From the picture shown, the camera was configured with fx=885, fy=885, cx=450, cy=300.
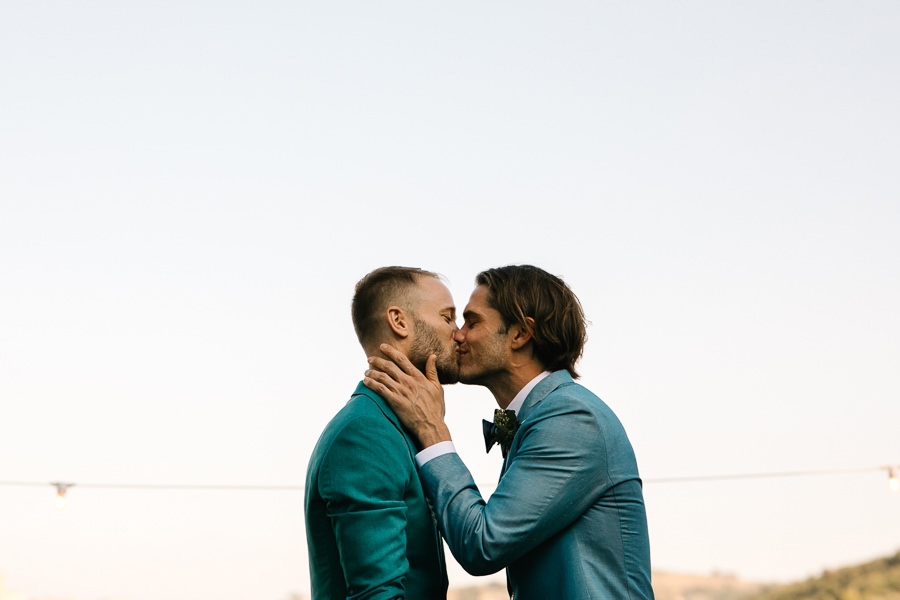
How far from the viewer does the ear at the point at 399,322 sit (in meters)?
2.66

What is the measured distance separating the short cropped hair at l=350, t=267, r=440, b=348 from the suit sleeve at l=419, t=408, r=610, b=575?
1.64 ft

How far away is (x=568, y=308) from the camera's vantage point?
2.94 meters

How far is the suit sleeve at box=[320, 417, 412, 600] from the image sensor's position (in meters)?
2.06

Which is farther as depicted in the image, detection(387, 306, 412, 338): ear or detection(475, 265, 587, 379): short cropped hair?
detection(475, 265, 587, 379): short cropped hair

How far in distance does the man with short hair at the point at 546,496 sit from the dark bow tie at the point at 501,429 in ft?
0.15

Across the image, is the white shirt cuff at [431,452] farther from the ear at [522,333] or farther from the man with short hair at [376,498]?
the ear at [522,333]

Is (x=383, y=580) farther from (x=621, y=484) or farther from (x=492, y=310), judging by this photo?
(x=492, y=310)

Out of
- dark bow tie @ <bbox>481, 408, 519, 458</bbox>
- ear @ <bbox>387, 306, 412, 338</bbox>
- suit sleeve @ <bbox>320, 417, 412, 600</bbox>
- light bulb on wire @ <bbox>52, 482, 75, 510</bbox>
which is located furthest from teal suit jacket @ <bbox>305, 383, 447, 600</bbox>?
light bulb on wire @ <bbox>52, 482, 75, 510</bbox>

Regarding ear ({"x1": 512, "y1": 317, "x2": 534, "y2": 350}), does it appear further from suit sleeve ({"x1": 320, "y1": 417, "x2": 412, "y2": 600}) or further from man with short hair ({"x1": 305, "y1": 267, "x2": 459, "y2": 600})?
suit sleeve ({"x1": 320, "y1": 417, "x2": 412, "y2": 600})

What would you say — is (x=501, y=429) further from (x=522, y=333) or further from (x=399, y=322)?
(x=399, y=322)

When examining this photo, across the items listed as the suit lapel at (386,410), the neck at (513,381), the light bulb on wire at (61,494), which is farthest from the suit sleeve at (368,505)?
the light bulb on wire at (61,494)

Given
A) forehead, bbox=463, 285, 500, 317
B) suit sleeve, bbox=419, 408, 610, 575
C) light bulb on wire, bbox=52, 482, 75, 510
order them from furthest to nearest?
light bulb on wire, bbox=52, 482, 75, 510
forehead, bbox=463, 285, 500, 317
suit sleeve, bbox=419, 408, 610, 575

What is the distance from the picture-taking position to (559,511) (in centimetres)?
241

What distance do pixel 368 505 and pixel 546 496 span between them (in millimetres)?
543
